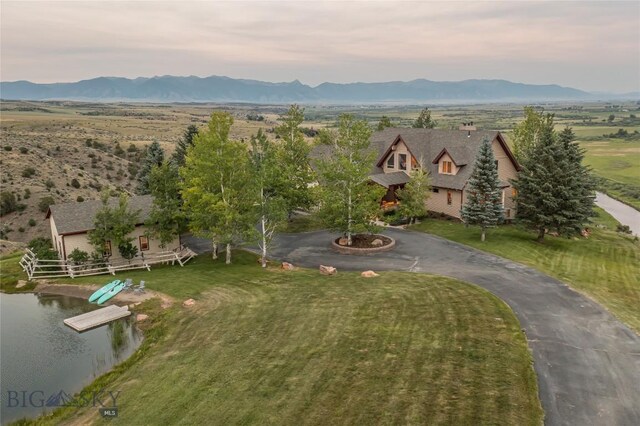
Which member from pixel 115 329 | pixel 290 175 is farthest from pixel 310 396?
pixel 290 175

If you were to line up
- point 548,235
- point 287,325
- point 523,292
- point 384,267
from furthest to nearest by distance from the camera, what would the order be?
point 548,235 → point 384,267 → point 523,292 → point 287,325

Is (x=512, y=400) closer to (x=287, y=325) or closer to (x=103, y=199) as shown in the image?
(x=287, y=325)

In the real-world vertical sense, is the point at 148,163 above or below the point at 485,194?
above

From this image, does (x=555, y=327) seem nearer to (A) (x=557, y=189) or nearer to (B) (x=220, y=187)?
(A) (x=557, y=189)

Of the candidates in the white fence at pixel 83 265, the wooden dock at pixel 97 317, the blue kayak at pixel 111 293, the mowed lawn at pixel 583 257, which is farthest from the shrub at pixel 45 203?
the mowed lawn at pixel 583 257

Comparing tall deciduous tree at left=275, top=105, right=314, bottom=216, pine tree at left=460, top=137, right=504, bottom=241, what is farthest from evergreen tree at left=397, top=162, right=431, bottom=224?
tall deciduous tree at left=275, top=105, right=314, bottom=216

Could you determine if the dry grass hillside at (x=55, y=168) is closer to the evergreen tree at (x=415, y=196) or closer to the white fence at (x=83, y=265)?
the white fence at (x=83, y=265)

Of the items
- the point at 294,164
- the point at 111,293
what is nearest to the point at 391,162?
the point at 294,164
